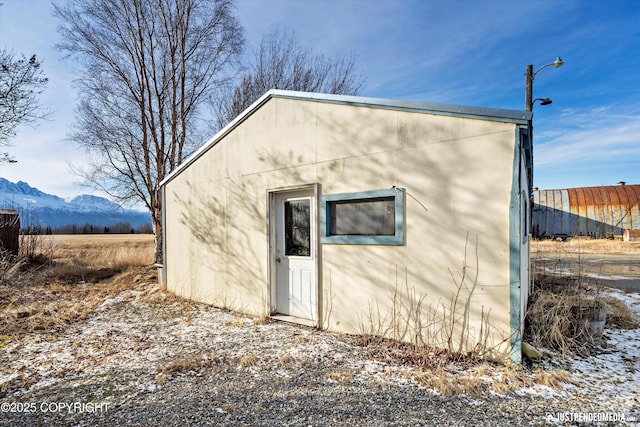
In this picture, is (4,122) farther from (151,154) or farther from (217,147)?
(217,147)

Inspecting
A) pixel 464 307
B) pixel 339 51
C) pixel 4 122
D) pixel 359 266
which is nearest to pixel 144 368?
pixel 359 266

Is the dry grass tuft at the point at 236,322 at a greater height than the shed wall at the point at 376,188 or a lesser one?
lesser

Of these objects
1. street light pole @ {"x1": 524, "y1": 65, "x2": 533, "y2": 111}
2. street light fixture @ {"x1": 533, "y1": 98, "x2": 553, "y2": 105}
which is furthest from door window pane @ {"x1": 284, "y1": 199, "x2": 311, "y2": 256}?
street light fixture @ {"x1": 533, "y1": 98, "x2": 553, "y2": 105}

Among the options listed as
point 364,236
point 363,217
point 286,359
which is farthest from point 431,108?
point 286,359

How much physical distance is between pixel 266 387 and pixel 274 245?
2.69 m

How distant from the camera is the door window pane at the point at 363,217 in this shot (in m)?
4.23

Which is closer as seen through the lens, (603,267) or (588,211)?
(603,267)

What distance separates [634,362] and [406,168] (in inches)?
133

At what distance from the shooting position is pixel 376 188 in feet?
14.1

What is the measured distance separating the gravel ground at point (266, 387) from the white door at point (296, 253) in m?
0.60

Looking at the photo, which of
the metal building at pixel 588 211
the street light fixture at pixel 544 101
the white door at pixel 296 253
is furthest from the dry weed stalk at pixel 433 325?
the metal building at pixel 588 211

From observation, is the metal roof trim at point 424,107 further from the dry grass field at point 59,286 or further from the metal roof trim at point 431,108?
the dry grass field at point 59,286

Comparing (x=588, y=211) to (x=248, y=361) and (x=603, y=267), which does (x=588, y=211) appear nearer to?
(x=603, y=267)

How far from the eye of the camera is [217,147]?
657 cm
